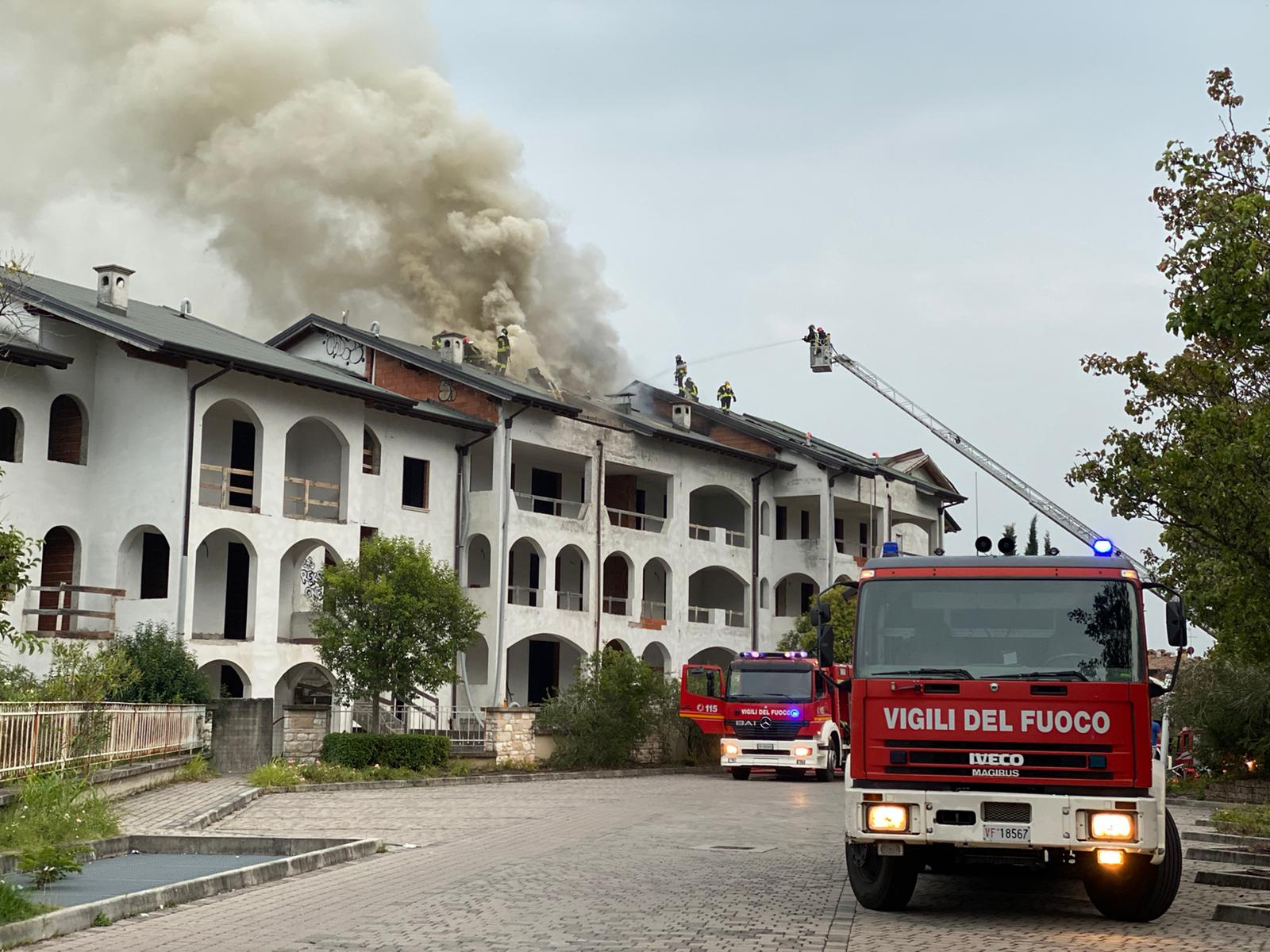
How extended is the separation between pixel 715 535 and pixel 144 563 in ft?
64.0

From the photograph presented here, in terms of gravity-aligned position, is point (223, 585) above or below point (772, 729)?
above

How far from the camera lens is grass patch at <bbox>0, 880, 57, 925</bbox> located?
29.6 ft

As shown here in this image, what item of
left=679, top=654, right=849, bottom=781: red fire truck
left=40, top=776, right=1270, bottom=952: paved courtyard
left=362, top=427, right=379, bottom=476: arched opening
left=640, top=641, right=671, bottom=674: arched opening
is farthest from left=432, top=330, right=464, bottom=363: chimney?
left=40, top=776, right=1270, bottom=952: paved courtyard

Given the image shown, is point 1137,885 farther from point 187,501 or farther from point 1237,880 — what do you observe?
point 187,501

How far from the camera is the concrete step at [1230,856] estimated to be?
581 inches

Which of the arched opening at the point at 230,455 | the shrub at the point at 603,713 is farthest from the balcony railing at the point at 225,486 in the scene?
the shrub at the point at 603,713

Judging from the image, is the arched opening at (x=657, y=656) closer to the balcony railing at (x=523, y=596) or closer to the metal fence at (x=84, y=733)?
the balcony railing at (x=523, y=596)

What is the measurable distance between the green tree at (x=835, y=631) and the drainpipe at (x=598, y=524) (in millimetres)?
5568

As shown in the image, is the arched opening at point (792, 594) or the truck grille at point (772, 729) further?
the arched opening at point (792, 594)

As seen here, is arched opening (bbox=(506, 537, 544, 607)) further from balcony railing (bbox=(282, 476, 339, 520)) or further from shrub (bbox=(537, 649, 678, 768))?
balcony railing (bbox=(282, 476, 339, 520))

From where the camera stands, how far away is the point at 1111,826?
33.1 ft

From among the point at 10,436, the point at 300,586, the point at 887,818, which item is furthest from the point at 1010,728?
the point at 300,586

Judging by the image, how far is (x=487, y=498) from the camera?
3916cm

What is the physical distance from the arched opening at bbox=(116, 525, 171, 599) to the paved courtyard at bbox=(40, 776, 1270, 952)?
44.8ft
